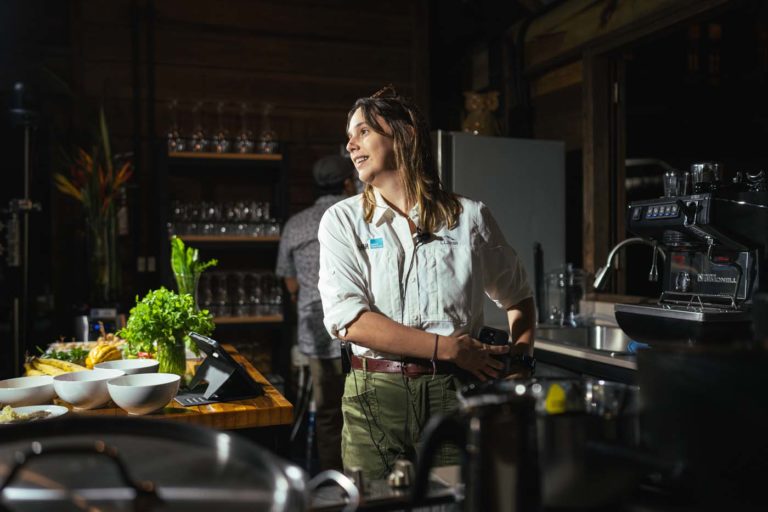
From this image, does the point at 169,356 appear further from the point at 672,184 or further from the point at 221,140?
the point at 221,140

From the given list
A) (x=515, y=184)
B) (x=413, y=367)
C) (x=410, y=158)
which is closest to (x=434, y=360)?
(x=413, y=367)

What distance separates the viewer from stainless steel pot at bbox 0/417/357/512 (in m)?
0.64

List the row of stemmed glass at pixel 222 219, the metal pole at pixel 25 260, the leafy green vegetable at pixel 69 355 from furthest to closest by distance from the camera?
the row of stemmed glass at pixel 222 219 < the metal pole at pixel 25 260 < the leafy green vegetable at pixel 69 355

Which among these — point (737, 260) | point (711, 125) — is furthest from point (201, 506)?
point (711, 125)

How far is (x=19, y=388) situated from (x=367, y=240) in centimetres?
96

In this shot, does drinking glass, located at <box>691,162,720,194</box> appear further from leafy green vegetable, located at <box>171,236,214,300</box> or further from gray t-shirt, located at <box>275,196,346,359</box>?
gray t-shirt, located at <box>275,196,346,359</box>

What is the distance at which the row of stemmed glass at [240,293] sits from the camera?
13.7ft

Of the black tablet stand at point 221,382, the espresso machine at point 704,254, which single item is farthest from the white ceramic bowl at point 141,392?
the espresso machine at point 704,254

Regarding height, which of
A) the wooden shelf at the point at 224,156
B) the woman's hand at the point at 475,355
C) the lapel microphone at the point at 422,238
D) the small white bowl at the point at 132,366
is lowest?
the small white bowl at the point at 132,366

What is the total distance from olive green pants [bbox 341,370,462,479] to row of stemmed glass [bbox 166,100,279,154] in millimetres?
2718

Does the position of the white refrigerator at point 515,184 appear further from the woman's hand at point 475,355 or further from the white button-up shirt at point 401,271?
the woman's hand at point 475,355

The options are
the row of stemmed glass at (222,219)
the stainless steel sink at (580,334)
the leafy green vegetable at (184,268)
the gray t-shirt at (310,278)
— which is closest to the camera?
the leafy green vegetable at (184,268)

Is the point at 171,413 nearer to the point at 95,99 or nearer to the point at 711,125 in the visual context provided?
the point at 95,99

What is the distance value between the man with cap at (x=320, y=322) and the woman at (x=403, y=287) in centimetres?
176
